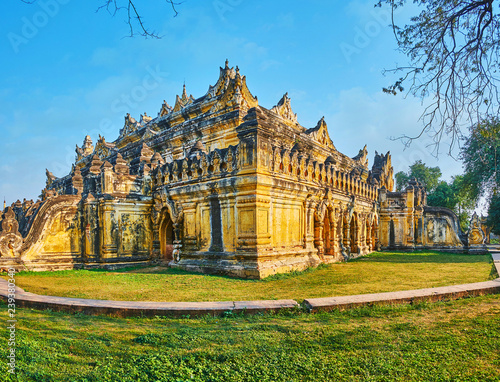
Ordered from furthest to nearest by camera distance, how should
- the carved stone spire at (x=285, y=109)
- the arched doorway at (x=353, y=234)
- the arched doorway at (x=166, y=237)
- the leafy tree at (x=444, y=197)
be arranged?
the leafy tree at (x=444, y=197) < the carved stone spire at (x=285, y=109) < the arched doorway at (x=353, y=234) < the arched doorway at (x=166, y=237)

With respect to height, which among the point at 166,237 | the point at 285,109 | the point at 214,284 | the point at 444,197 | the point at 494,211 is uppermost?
the point at 285,109

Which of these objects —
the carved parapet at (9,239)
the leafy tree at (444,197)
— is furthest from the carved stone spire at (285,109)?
the leafy tree at (444,197)

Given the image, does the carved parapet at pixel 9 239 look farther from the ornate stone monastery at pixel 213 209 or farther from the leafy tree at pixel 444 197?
the leafy tree at pixel 444 197

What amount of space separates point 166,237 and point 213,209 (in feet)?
12.5

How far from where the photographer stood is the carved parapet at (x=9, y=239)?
458 inches

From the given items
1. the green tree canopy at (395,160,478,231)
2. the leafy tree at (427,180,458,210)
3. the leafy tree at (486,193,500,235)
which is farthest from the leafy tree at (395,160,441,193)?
the leafy tree at (486,193,500,235)

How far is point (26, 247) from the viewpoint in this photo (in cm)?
1221

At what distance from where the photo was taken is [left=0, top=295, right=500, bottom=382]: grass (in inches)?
138

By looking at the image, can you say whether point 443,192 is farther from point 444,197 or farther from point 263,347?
point 263,347

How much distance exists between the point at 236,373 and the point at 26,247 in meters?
11.6

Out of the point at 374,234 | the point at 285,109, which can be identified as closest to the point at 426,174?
the point at 374,234

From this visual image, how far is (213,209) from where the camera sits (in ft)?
38.9

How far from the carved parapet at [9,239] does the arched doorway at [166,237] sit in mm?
4929

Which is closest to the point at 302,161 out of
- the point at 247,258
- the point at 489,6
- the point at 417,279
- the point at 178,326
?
the point at 247,258
